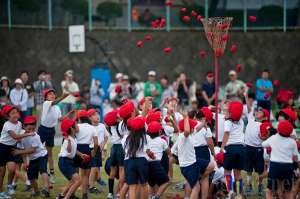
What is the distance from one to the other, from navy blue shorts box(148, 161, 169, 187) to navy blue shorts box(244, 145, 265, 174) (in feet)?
7.87

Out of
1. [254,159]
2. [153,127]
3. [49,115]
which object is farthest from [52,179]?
[254,159]

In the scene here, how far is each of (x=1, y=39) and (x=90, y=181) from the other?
18739mm

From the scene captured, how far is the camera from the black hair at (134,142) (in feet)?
53.1

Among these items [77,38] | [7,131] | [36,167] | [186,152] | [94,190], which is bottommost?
[94,190]

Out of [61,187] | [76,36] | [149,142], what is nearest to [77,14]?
[76,36]

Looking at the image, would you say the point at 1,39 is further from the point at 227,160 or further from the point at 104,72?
the point at 227,160

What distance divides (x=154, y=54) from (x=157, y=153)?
20.1 meters

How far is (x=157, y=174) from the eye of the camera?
17.0 meters

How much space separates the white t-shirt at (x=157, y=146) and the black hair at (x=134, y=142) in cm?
76

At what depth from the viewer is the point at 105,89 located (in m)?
33.7

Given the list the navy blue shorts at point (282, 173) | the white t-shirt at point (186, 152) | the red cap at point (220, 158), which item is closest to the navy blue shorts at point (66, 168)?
the white t-shirt at point (186, 152)

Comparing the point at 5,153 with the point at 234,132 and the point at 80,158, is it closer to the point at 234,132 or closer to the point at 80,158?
the point at 80,158

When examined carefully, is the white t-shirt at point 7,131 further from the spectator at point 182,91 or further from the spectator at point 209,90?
the spectator at point 182,91

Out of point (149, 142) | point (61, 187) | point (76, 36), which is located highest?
point (76, 36)
